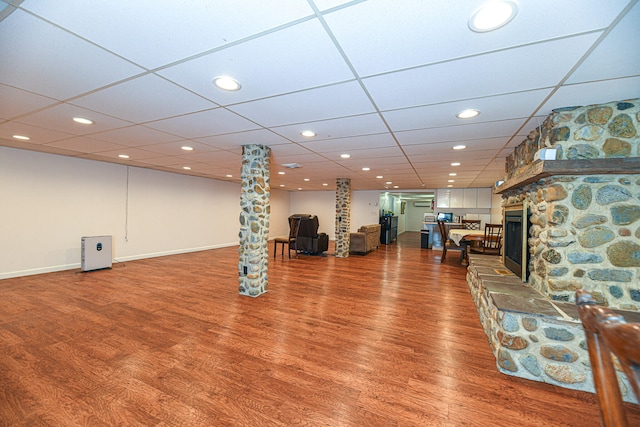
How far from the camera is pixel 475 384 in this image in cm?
190

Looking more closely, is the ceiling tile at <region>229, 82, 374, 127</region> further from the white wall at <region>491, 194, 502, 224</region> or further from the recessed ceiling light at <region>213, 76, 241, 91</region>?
the white wall at <region>491, 194, 502, 224</region>

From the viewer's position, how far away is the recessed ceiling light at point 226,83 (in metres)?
1.83

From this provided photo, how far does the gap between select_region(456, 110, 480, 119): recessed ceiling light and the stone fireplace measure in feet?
2.13

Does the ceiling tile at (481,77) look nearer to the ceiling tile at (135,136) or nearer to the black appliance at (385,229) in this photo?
the ceiling tile at (135,136)

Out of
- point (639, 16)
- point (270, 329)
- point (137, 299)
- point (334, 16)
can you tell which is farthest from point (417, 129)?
point (137, 299)

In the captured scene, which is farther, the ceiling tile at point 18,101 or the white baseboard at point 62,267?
the white baseboard at point 62,267

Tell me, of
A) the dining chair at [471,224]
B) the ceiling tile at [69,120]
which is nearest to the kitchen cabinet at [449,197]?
the dining chair at [471,224]

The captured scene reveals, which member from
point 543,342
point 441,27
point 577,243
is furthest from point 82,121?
point 577,243

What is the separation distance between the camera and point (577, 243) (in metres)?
2.16

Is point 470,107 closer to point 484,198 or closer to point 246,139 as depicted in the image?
point 246,139

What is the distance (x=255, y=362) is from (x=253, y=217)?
2.04m

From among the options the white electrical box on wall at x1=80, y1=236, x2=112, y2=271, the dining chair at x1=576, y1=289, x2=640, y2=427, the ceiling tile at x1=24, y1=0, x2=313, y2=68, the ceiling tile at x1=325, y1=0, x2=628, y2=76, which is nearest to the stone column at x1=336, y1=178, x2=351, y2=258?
the white electrical box on wall at x1=80, y1=236, x2=112, y2=271

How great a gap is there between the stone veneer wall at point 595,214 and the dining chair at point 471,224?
21.1ft

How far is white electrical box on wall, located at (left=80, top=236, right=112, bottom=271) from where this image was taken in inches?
194
